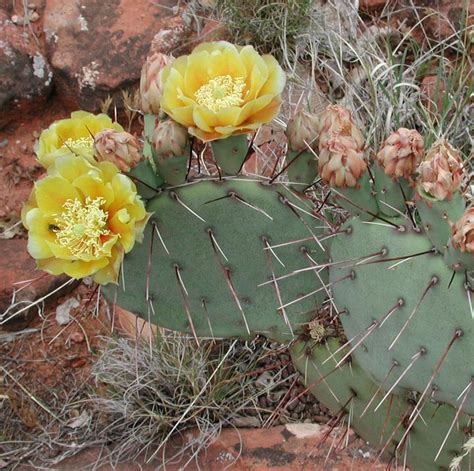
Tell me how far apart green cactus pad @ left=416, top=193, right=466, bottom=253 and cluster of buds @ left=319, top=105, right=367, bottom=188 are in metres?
0.10

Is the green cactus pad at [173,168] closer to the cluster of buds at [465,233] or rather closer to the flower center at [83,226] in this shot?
the flower center at [83,226]

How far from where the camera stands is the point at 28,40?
8.08 feet

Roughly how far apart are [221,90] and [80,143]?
0.25 metres

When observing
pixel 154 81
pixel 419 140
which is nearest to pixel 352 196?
pixel 419 140

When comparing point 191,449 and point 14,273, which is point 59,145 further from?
point 14,273

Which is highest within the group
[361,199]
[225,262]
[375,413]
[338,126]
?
[338,126]

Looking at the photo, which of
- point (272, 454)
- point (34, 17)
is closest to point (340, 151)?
point (272, 454)

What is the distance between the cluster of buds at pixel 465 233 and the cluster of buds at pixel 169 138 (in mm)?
376

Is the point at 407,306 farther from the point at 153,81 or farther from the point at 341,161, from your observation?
the point at 153,81

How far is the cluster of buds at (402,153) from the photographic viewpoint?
99 cm

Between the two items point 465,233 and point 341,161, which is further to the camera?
point 341,161

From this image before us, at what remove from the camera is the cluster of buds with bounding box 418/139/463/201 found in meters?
0.92

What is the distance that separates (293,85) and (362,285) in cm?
132

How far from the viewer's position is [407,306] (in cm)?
108
